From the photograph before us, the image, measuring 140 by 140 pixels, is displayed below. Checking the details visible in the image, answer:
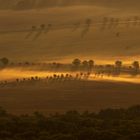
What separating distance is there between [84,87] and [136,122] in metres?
14.3

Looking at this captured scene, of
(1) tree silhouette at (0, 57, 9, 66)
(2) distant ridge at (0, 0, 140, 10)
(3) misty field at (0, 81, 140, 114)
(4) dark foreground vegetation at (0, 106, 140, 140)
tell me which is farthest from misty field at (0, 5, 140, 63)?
(4) dark foreground vegetation at (0, 106, 140, 140)

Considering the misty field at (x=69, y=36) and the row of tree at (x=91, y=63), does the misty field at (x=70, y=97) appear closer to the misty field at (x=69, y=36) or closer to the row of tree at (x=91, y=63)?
the row of tree at (x=91, y=63)

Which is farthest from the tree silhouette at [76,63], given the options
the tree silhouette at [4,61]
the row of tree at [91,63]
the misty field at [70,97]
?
the misty field at [70,97]

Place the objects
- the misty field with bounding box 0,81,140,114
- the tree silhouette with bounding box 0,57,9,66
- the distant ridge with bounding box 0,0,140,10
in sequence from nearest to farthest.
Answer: the misty field with bounding box 0,81,140,114 < the tree silhouette with bounding box 0,57,9,66 < the distant ridge with bounding box 0,0,140,10

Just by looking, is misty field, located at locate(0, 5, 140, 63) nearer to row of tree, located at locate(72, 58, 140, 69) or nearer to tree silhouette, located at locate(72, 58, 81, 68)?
row of tree, located at locate(72, 58, 140, 69)

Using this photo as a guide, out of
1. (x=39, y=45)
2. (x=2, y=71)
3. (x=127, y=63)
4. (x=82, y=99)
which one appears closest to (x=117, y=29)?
(x=39, y=45)

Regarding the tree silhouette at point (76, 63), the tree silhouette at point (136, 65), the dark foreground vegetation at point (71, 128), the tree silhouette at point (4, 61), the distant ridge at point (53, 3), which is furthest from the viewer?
the distant ridge at point (53, 3)

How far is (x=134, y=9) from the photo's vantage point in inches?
2282

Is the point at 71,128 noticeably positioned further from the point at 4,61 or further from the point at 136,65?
the point at 4,61

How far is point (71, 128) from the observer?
1518cm

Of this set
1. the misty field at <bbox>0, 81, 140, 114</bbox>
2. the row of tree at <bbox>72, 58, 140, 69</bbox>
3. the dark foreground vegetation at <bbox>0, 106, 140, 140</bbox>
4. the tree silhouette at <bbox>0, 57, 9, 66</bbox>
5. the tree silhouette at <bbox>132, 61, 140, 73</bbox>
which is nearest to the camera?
the dark foreground vegetation at <bbox>0, 106, 140, 140</bbox>

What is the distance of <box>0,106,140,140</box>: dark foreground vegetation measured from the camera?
566 inches

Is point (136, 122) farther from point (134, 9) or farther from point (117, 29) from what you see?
point (134, 9)

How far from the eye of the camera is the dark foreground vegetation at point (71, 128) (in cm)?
1437
